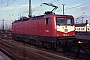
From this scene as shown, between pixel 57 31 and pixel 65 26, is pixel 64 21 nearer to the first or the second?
pixel 65 26

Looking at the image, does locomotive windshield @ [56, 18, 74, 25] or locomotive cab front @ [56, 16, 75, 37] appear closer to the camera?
locomotive cab front @ [56, 16, 75, 37]

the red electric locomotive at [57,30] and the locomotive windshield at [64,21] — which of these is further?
the locomotive windshield at [64,21]

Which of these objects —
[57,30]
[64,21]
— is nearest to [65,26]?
[64,21]

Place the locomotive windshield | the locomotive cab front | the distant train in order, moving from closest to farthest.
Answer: the distant train → the locomotive cab front → the locomotive windshield

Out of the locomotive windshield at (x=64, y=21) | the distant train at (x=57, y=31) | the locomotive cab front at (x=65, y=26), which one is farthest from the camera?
the locomotive windshield at (x=64, y=21)

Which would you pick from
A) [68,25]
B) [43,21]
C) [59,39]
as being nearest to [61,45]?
[59,39]

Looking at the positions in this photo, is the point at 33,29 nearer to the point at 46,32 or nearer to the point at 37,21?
the point at 37,21

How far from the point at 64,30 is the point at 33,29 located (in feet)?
21.8

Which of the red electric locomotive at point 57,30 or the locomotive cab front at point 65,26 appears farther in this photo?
the locomotive cab front at point 65,26

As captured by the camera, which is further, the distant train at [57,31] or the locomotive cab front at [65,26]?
the locomotive cab front at [65,26]

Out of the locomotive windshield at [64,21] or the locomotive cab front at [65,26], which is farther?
the locomotive windshield at [64,21]

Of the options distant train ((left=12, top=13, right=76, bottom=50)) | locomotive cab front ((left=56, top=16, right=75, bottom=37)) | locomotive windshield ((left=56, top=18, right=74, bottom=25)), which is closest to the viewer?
distant train ((left=12, top=13, right=76, bottom=50))

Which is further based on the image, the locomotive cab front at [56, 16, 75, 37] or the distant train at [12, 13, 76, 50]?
the locomotive cab front at [56, 16, 75, 37]

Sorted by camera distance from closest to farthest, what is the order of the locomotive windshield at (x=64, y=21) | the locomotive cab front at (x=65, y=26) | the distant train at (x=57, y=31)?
the distant train at (x=57, y=31)
the locomotive cab front at (x=65, y=26)
the locomotive windshield at (x=64, y=21)
